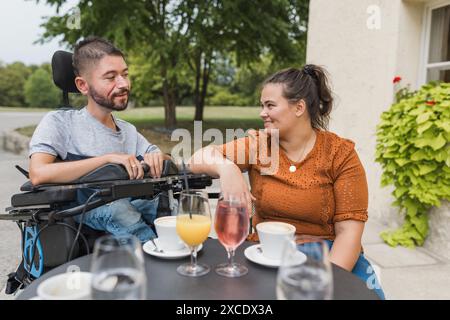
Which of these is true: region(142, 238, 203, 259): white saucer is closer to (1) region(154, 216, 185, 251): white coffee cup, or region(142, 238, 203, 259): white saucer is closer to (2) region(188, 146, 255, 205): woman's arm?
(1) region(154, 216, 185, 251): white coffee cup

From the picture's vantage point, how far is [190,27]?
10.2 meters

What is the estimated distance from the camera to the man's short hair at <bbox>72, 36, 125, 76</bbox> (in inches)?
76.4

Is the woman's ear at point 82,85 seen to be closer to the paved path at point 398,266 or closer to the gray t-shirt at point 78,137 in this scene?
the gray t-shirt at point 78,137

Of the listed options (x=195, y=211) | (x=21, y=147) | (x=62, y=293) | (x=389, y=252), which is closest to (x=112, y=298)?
(x=62, y=293)

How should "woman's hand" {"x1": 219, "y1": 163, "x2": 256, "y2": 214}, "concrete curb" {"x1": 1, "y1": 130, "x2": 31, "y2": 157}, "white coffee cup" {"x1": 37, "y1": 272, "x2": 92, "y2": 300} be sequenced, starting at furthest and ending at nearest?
"concrete curb" {"x1": 1, "y1": 130, "x2": 31, "y2": 157} → "woman's hand" {"x1": 219, "y1": 163, "x2": 256, "y2": 214} → "white coffee cup" {"x1": 37, "y1": 272, "x2": 92, "y2": 300}

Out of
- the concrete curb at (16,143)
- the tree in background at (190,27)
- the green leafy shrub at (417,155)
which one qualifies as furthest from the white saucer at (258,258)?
the tree in background at (190,27)

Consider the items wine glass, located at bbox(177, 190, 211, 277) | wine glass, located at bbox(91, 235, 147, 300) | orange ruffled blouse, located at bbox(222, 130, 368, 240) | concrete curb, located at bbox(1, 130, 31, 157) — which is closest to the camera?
wine glass, located at bbox(91, 235, 147, 300)

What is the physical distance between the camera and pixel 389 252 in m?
3.29

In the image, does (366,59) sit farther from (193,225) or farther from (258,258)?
(193,225)

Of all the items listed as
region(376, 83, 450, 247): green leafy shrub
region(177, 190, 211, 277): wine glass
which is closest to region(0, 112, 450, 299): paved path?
region(376, 83, 450, 247): green leafy shrub

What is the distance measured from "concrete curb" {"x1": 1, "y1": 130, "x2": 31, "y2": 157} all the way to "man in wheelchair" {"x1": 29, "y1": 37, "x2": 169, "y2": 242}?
7.20 metres

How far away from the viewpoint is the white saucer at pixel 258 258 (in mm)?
1189

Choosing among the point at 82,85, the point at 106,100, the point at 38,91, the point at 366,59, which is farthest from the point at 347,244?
the point at 38,91

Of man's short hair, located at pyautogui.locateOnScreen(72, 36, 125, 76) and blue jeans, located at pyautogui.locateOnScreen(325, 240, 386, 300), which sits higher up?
man's short hair, located at pyautogui.locateOnScreen(72, 36, 125, 76)
